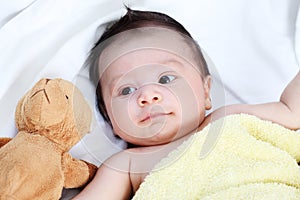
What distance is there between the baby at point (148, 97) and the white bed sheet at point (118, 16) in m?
0.06

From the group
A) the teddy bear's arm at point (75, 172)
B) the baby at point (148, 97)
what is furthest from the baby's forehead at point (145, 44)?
the teddy bear's arm at point (75, 172)

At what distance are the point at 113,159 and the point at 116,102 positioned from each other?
0.12 meters

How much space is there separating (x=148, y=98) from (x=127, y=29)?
231 mm

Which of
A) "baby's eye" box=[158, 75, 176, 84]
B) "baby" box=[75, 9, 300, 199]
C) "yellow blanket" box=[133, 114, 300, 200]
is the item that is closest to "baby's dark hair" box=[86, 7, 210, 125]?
"baby" box=[75, 9, 300, 199]

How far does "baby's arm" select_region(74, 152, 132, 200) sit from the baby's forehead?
0.23 meters

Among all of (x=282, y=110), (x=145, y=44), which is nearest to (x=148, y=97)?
(x=145, y=44)

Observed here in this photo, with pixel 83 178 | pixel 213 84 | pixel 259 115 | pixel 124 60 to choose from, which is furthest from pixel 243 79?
pixel 83 178

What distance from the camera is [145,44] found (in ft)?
4.11

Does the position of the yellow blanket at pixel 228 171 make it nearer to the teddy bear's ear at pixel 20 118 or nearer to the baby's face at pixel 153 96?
the baby's face at pixel 153 96

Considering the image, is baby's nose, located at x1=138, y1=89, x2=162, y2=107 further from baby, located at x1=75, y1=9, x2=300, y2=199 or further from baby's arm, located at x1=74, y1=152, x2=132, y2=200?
baby's arm, located at x1=74, y1=152, x2=132, y2=200

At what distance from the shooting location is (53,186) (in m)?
1.05

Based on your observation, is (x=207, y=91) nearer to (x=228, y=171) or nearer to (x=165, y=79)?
(x=165, y=79)

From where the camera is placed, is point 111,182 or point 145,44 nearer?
point 111,182

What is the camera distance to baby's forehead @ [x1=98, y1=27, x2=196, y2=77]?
1256mm
